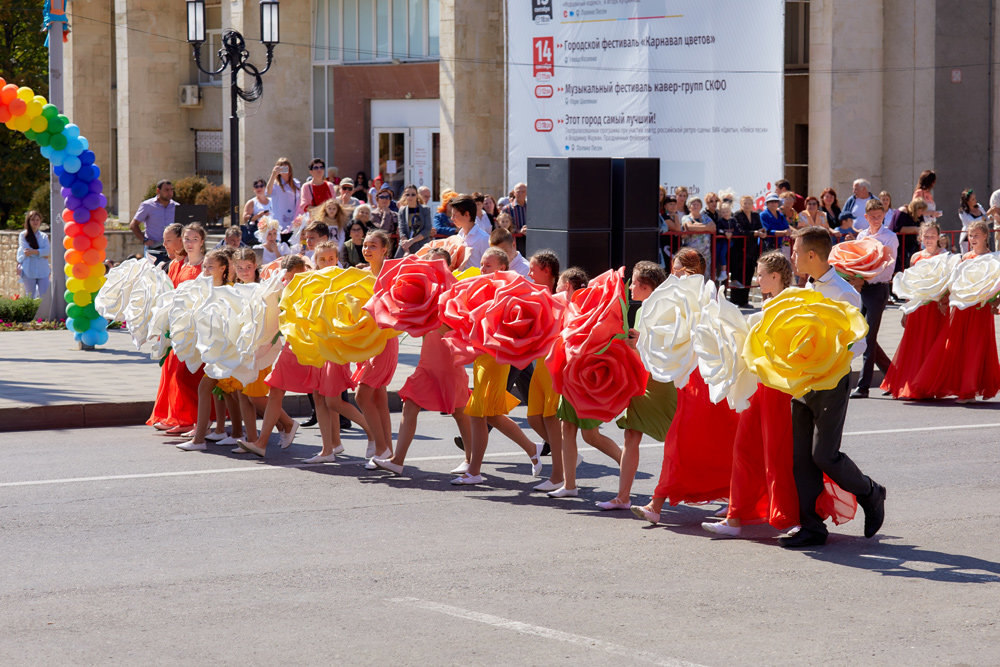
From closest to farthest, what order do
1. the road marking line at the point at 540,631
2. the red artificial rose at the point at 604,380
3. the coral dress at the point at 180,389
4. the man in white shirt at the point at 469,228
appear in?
the road marking line at the point at 540,631
the red artificial rose at the point at 604,380
the coral dress at the point at 180,389
the man in white shirt at the point at 469,228

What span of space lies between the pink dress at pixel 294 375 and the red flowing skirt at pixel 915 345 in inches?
262

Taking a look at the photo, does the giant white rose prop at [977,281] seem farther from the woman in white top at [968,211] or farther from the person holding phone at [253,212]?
the person holding phone at [253,212]

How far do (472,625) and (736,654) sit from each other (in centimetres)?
116

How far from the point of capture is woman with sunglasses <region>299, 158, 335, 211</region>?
21.0 meters

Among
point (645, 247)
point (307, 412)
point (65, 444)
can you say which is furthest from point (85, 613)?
point (645, 247)

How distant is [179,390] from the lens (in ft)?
37.9

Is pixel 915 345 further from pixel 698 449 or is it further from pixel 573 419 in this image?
pixel 698 449

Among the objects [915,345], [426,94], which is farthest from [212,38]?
[915,345]

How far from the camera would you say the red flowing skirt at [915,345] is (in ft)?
45.5

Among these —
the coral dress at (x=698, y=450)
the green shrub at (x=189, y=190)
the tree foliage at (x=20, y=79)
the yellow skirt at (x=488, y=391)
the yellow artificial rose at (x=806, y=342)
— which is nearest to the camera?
the yellow artificial rose at (x=806, y=342)

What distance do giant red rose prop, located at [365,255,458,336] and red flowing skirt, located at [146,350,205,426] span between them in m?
2.61

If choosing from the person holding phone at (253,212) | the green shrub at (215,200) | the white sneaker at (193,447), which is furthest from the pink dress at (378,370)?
the green shrub at (215,200)

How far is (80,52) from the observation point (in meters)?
46.4

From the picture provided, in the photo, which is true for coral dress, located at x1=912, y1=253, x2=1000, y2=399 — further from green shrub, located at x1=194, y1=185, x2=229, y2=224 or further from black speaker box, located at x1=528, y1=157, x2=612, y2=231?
green shrub, located at x1=194, y1=185, x2=229, y2=224
